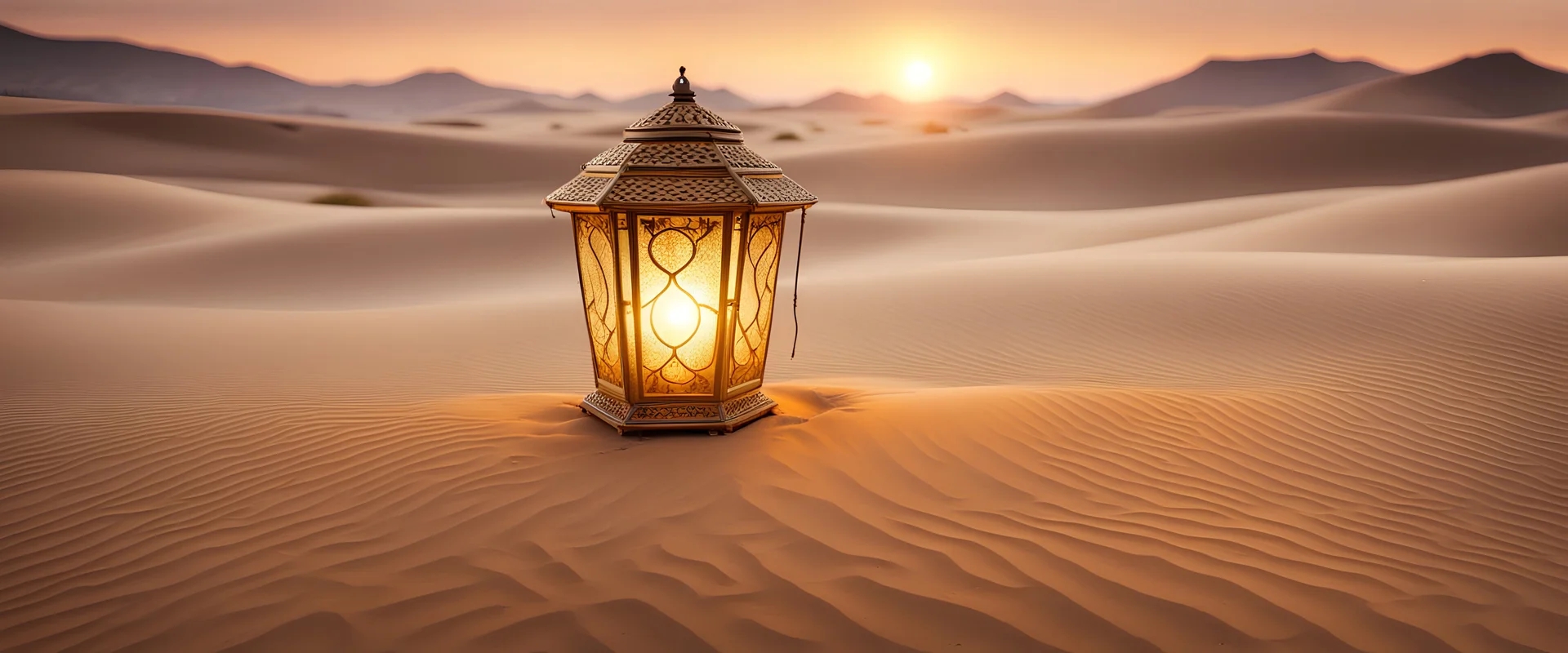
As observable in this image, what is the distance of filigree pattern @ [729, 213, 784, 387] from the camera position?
5289 mm

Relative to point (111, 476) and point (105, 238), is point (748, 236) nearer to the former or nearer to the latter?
point (111, 476)

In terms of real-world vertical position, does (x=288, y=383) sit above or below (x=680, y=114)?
below

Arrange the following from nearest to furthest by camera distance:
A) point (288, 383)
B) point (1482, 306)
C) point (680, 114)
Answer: point (680, 114), point (288, 383), point (1482, 306)

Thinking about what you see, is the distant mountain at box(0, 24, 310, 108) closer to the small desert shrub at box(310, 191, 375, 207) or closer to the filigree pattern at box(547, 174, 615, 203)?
the small desert shrub at box(310, 191, 375, 207)

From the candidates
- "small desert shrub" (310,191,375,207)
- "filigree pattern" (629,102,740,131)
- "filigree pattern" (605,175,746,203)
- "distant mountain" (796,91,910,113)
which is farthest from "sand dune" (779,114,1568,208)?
"distant mountain" (796,91,910,113)

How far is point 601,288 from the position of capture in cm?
541

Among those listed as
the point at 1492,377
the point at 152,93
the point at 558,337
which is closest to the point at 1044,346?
the point at 1492,377

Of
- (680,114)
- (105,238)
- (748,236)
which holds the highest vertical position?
(680,114)

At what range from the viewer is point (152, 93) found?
6678 inches

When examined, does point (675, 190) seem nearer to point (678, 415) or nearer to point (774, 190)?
point (774, 190)

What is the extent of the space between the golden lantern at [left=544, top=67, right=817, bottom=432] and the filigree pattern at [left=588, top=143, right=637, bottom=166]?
14mm

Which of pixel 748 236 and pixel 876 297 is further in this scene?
pixel 876 297

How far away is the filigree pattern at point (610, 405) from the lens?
549cm

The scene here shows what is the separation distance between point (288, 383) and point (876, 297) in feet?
22.1
